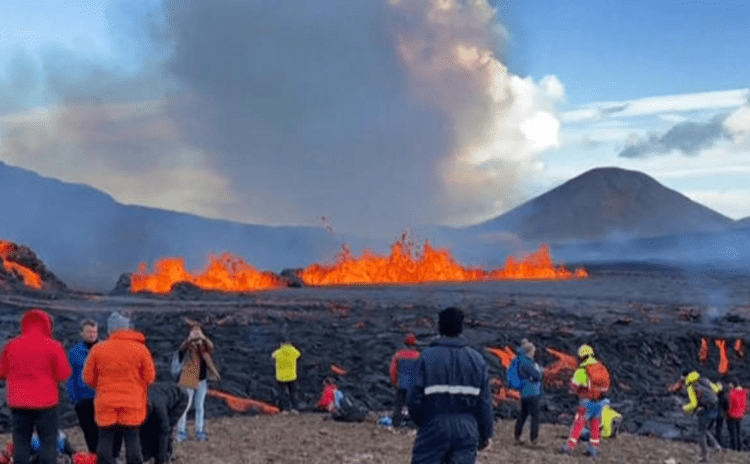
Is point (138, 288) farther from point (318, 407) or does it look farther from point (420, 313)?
point (318, 407)

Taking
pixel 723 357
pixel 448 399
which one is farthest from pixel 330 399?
pixel 723 357

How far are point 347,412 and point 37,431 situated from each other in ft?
33.7

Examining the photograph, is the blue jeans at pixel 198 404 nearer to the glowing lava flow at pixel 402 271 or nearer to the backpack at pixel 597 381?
the backpack at pixel 597 381

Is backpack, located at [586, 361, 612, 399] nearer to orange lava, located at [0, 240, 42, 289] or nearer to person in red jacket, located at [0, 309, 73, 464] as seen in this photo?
person in red jacket, located at [0, 309, 73, 464]

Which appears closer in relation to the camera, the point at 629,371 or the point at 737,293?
the point at 629,371

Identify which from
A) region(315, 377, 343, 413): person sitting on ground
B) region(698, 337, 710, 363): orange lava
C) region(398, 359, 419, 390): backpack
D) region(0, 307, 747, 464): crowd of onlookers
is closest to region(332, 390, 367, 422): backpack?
region(315, 377, 343, 413): person sitting on ground

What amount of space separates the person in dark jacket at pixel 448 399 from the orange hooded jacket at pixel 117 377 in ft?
11.2

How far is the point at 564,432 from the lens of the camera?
21141 mm

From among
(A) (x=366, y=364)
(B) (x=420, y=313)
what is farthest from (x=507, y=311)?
(A) (x=366, y=364)

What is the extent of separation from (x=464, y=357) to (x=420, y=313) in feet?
132

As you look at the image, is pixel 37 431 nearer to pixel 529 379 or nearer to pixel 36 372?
pixel 36 372

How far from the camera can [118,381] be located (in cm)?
1075

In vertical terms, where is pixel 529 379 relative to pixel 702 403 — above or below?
above

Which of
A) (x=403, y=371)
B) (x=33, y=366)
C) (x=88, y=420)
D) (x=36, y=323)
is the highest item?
(x=36, y=323)
